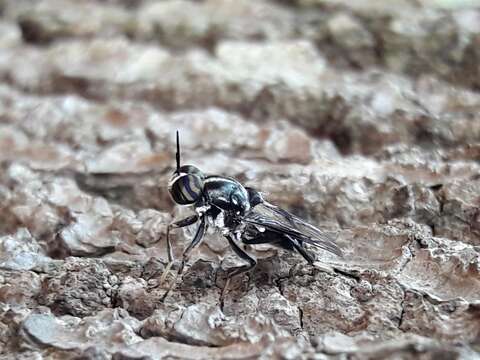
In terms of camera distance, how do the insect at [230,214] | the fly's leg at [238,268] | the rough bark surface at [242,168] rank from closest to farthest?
the rough bark surface at [242,168], the fly's leg at [238,268], the insect at [230,214]

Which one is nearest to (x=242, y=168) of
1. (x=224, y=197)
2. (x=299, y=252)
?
(x=224, y=197)

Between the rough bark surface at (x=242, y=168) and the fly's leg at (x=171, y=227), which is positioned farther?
the fly's leg at (x=171, y=227)

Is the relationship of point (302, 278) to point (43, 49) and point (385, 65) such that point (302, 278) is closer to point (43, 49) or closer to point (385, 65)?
point (385, 65)

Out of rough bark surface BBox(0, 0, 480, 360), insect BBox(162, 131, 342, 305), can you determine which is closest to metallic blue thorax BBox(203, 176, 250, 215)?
insect BBox(162, 131, 342, 305)

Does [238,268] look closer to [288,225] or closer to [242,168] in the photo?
[288,225]

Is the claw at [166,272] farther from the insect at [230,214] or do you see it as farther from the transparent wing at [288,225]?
the transparent wing at [288,225]

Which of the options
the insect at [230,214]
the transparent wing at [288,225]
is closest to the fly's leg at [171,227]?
the insect at [230,214]

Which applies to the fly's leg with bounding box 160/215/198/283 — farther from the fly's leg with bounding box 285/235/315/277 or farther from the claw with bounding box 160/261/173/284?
the fly's leg with bounding box 285/235/315/277
